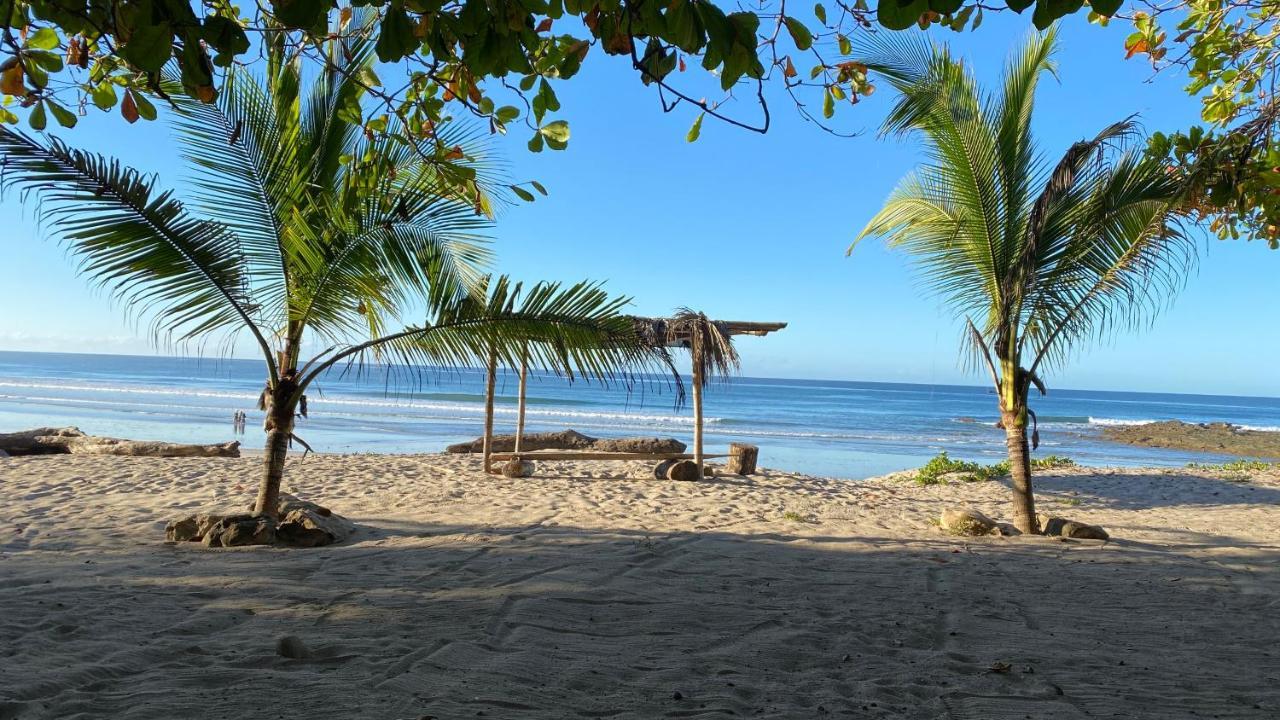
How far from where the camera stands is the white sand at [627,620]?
2.60 m

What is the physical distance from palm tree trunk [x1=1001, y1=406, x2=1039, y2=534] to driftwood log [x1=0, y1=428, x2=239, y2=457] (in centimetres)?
1133

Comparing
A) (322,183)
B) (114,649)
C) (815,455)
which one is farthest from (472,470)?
(815,455)

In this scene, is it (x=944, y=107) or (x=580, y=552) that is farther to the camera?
(x=944, y=107)

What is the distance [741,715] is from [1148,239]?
553 centimetres

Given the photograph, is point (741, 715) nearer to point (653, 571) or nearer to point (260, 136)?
point (653, 571)

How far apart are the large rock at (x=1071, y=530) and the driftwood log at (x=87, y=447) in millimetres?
11615

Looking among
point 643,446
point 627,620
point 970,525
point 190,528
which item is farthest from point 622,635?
point 643,446

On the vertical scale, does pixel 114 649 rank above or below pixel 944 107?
below

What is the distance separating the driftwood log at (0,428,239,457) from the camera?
1155cm

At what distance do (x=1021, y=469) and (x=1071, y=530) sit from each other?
0.67m

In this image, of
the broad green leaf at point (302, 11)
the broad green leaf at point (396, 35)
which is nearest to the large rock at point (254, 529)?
the broad green leaf at point (396, 35)

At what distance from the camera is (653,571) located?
4785 mm

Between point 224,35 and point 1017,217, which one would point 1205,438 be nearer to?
point 1017,217

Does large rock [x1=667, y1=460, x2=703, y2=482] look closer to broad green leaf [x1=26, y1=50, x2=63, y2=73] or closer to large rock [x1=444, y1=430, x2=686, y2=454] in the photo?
large rock [x1=444, y1=430, x2=686, y2=454]
